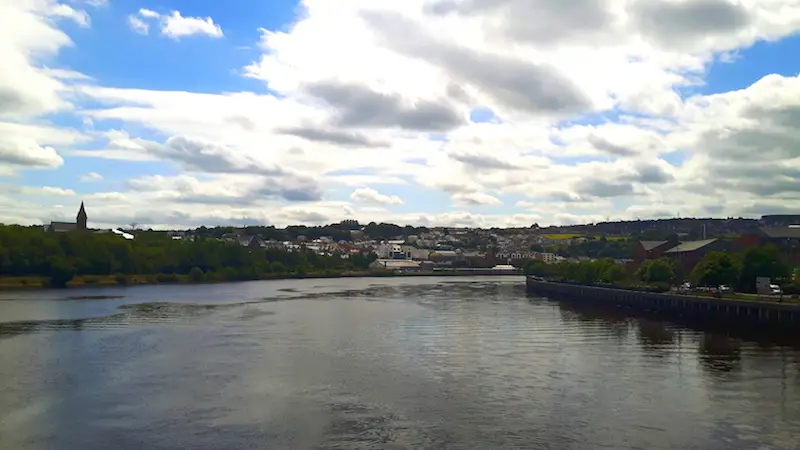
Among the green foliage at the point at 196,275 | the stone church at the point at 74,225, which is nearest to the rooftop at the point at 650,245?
the green foliage at the point at 196,275

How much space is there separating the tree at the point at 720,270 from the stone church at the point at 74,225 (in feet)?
314

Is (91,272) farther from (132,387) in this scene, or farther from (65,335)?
(132,387)

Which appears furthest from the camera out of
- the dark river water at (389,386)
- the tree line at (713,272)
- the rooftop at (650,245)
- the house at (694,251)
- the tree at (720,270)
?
the rooftop at (650,245)

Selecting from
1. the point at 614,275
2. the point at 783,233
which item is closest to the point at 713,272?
the point at 614,275

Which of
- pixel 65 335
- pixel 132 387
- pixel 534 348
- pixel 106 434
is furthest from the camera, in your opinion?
pixel 65 335

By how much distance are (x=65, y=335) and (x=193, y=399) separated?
1549cm

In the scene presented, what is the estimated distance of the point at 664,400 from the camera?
1831 cm

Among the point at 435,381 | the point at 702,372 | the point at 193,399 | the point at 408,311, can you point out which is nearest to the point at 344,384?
the point at 435,381

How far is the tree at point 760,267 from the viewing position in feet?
152

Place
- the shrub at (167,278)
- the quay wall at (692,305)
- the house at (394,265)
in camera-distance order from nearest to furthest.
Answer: the quay wall at (692,305), the shrub at (167,278), the house at (394,265)

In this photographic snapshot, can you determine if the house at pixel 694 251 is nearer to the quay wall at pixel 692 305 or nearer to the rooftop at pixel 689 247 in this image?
the rooftop at pixel 689 247

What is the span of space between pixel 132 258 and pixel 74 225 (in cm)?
4638

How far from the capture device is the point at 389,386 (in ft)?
65.5

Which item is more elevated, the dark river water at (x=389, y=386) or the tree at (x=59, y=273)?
the tree at (x=59, y=273)
